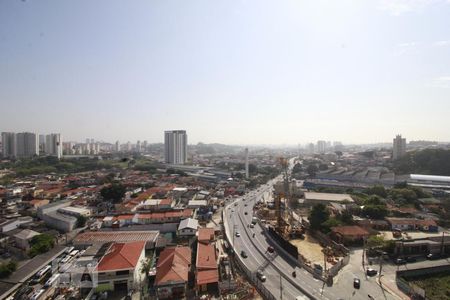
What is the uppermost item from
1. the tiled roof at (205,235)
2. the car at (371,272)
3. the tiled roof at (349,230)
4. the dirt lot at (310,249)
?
the tiled roof at (349,230)

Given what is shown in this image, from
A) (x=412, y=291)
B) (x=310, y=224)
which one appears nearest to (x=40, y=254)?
(x=310, y=224)

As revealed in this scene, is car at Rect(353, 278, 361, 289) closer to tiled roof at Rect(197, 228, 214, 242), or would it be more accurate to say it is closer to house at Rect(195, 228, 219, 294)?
house at Rect(195, 228, 219, 294)

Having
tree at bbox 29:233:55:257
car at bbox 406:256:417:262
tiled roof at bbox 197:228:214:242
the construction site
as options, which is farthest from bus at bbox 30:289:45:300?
car at bbox 406:256:417:262

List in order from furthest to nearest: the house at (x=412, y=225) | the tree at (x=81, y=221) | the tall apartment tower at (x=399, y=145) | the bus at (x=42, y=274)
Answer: the tall apartment tower at (x=399, y=145) → the tree at (x=81, y=221) → the house at (x=412, y=225) → the bus at (x=42, y=274)

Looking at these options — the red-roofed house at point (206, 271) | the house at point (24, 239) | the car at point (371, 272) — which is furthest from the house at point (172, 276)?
the house at point (24, 239)

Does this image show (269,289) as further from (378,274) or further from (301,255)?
(378,274)

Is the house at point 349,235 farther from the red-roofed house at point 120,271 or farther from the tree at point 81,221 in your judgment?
the tree at point 81,221

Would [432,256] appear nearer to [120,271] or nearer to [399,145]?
[120,271]

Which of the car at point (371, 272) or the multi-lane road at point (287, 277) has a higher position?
the car at point (371, 272)
